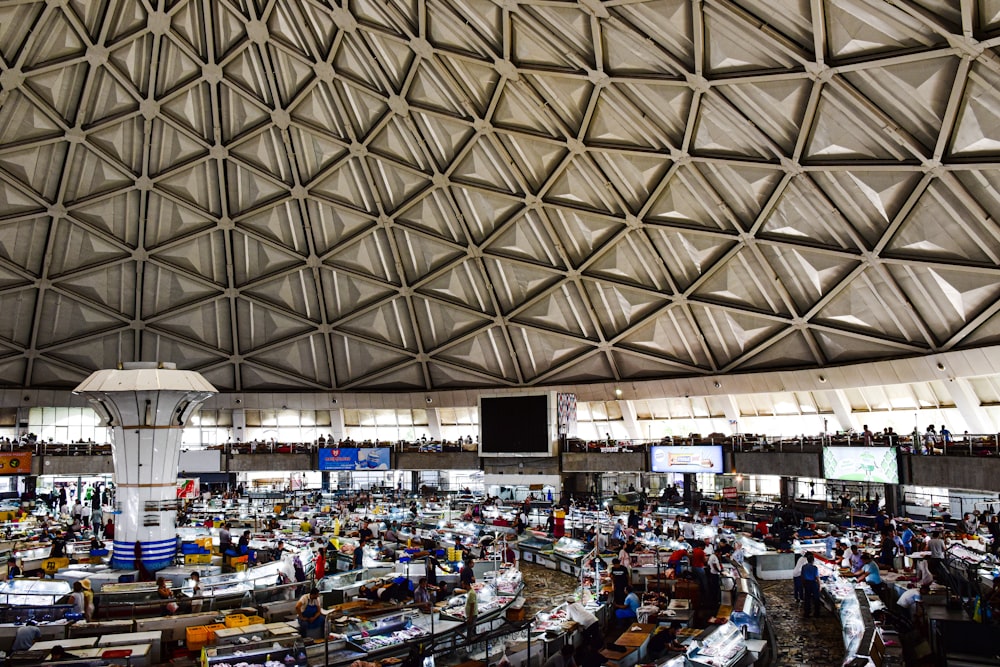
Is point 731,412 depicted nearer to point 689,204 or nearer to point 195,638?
point 689,204

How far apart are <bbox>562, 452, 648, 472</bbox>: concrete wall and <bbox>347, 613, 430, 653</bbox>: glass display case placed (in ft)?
93.6

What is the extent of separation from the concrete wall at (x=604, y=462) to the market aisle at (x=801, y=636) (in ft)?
70.3

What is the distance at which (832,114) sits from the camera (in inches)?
1146

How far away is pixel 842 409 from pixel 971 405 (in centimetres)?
750

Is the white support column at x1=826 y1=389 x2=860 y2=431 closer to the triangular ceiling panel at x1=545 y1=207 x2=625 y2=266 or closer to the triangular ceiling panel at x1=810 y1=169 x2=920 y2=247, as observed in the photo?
the triangular ceiling panel at x1=810 y1=169 x2=920 y2=247

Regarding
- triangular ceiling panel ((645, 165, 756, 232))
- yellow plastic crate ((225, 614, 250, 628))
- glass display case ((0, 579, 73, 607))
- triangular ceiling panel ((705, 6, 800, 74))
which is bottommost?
yellow plastic crate ((225, 614, 250, 628))

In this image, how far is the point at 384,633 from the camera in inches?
726

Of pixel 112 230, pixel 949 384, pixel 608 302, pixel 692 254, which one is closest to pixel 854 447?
pixel 949 384

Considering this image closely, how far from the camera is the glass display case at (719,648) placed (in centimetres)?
1494

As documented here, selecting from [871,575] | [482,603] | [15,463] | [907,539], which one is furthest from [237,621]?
[15,463]

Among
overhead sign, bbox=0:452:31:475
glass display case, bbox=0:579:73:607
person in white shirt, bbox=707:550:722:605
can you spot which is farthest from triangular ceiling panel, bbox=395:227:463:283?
glass display case, bbox=0:579:73:607

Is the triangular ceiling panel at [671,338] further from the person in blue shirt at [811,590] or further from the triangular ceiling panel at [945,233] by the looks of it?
the person in blue shirt at [811,590]

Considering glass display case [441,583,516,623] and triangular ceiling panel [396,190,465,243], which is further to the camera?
triangular ceiling panel [396,190,465,243]

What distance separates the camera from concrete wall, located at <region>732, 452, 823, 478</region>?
37.2 m
